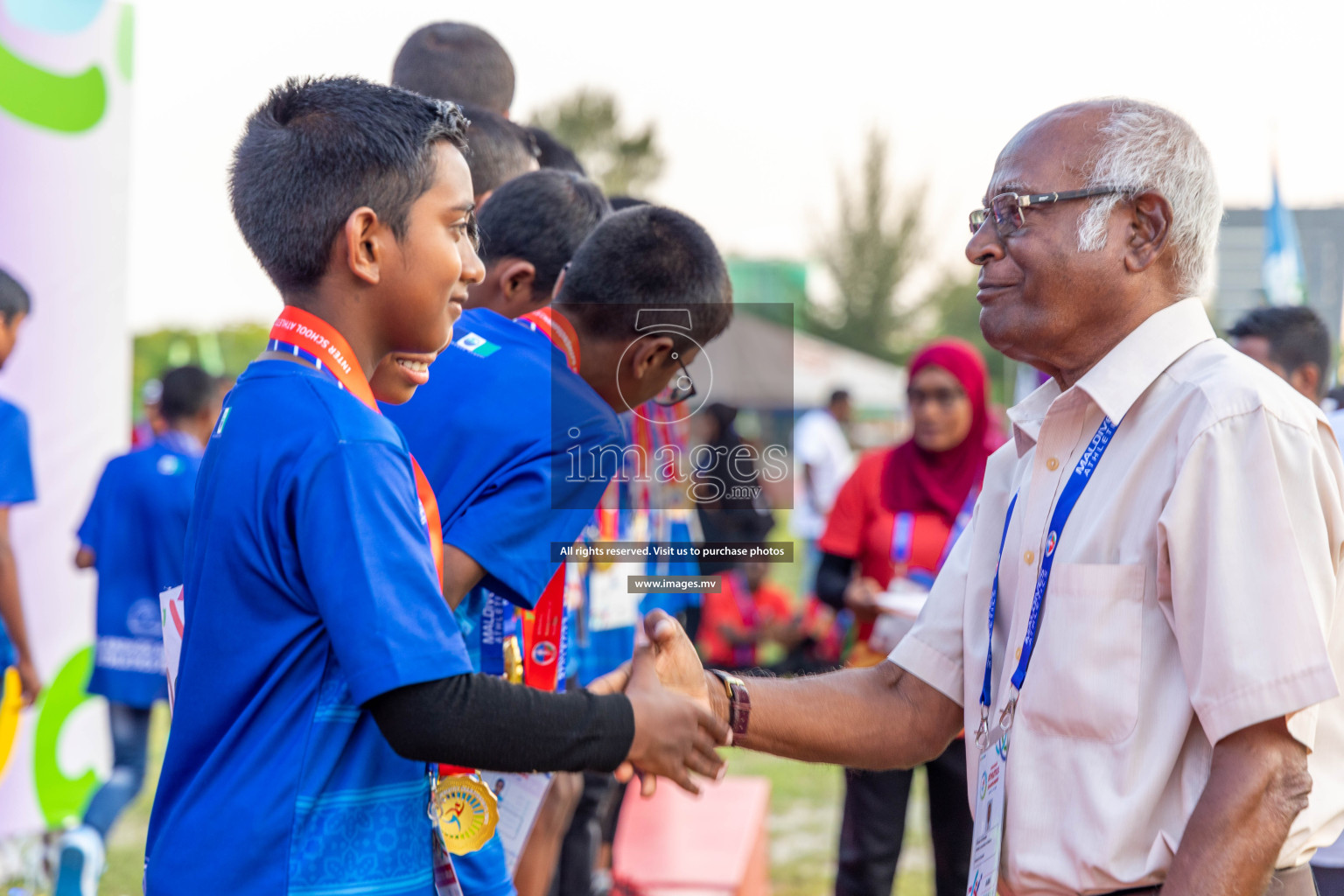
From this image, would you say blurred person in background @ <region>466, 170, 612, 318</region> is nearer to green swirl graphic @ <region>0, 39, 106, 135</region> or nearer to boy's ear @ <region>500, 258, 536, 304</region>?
boy's ear @ <region>500, 258, 536, 304</region>

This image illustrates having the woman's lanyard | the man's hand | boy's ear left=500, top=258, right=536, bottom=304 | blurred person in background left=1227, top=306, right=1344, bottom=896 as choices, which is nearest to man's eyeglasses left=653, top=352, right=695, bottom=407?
boy's ear left=500, top=258, right=536, bottom=304

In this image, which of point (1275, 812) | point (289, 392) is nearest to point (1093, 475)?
point (1275, 812)

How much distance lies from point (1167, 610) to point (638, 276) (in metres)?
1.32

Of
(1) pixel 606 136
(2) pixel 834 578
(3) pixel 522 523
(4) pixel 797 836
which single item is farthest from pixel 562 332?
(1) pixel 606 136

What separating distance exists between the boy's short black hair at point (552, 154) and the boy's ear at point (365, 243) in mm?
2480

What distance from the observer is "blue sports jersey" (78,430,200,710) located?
511cm

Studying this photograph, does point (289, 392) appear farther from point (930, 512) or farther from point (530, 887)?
point (930, 512)

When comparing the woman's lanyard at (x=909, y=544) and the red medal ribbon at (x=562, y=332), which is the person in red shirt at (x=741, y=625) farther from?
the red medal ribbon at (x=562, y=332)

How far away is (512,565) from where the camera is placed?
2105mm

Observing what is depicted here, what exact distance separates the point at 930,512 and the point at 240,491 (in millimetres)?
3270

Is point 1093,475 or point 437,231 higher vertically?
point 437,231

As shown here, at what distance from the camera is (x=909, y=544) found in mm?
4297

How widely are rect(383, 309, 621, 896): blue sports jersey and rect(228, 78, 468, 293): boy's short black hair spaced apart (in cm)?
63

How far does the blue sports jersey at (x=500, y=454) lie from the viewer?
2.10m
